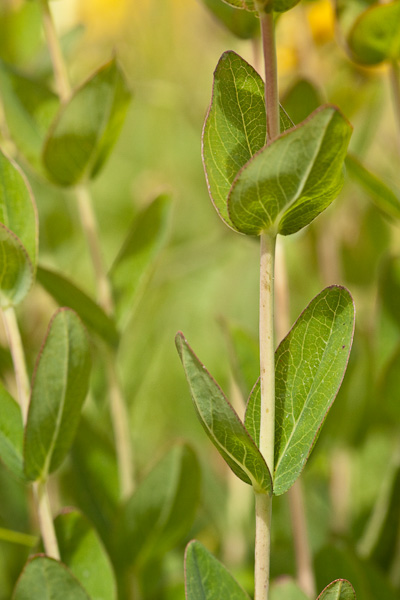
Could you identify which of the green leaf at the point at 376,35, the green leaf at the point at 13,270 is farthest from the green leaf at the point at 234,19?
the green leaf at the point at 13,270

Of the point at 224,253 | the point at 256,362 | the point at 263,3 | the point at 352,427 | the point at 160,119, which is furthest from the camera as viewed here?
the point at 160,119

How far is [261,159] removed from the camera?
0.17 meters

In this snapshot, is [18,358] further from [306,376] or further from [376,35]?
[376,35]

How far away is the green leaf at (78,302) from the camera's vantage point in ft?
0.95

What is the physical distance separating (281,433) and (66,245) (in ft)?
0.94

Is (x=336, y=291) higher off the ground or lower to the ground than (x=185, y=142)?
higher

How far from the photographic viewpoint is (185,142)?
899 mm

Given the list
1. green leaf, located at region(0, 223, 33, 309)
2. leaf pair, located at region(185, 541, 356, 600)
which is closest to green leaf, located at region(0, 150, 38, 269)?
green leaf, located at region(0, 223, 33, 309)

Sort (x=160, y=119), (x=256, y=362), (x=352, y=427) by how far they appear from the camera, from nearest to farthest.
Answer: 1. (x=256, y=362)
2. (x=352, y=427)
3. (x=160, y=119)

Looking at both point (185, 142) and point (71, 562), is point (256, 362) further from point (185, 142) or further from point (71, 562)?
point (185, 142)

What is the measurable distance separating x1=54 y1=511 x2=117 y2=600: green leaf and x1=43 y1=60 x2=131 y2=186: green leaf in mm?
152

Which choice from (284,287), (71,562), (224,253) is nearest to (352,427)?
(284,287)

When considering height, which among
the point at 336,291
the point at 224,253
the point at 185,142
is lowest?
the point at 224,253

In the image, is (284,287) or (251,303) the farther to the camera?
(251,303)
